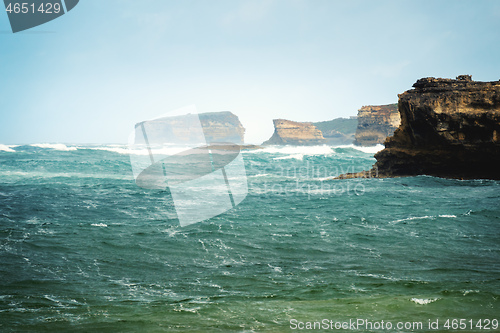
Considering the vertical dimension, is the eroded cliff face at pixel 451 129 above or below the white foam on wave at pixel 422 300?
above

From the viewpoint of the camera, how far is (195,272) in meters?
6.01

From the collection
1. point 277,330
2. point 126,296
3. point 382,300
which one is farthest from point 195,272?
point 382,300

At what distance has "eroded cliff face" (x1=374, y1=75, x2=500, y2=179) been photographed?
14.9 m

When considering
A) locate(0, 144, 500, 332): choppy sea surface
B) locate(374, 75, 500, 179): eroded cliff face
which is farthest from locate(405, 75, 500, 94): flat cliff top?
locate(0, 144, 500, 332): choppy sea surface

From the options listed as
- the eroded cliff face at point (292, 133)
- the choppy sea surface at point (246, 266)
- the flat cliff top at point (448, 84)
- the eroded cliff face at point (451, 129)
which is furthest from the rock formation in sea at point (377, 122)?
the choppy sea surface at point (246, 266)

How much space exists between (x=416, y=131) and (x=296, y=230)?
1120 cm

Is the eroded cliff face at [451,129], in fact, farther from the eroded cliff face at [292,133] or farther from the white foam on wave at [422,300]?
the eroded cliff face at [292,133]

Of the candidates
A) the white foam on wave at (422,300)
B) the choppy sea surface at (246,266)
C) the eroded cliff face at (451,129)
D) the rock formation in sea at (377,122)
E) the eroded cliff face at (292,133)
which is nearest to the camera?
the choppy sea surface at (246,266)

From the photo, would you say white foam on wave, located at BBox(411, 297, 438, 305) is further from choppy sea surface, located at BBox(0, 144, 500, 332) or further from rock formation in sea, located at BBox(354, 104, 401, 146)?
rock formation in sea, located at BBox(354, 104, 401, 146)

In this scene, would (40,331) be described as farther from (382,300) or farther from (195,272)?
(382,300)

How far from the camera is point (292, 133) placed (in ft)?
Answer: 359

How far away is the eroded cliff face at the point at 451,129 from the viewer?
14.9 metres

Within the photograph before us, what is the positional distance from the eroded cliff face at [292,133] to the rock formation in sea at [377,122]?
106 feet

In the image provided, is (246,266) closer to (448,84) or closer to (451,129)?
(451,129)
